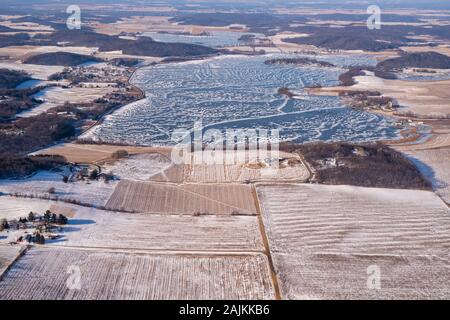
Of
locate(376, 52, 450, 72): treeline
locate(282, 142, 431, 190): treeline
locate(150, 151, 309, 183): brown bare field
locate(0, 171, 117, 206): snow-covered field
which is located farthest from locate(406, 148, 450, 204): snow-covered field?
locate(376, 52, 450, 72): treeline

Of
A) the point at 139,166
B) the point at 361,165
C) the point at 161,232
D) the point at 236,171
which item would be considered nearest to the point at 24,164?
the point at 139,166

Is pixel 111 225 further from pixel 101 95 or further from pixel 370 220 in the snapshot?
pixel 101 95

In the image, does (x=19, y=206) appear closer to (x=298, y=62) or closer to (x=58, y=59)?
(x=58, y=59)

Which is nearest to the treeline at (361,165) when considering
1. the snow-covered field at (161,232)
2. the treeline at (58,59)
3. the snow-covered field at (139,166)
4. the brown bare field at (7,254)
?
the snow-covered field at (161,232)

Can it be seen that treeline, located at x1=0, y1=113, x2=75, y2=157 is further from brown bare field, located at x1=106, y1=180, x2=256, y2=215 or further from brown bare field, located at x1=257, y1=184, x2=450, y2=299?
brown bare field, located at x1=257, y1=184, x2=450, y2=299

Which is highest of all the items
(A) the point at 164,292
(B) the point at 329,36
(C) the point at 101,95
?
(B) the point at 329,36

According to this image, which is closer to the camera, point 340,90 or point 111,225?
point 111,225

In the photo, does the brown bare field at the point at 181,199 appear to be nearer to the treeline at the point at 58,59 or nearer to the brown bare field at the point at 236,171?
the brown bare field at the point at 236,171

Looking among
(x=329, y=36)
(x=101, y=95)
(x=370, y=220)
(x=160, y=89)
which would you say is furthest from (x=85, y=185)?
(x=329, y=36)

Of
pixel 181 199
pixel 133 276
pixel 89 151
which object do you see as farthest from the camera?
pixel 89 151
